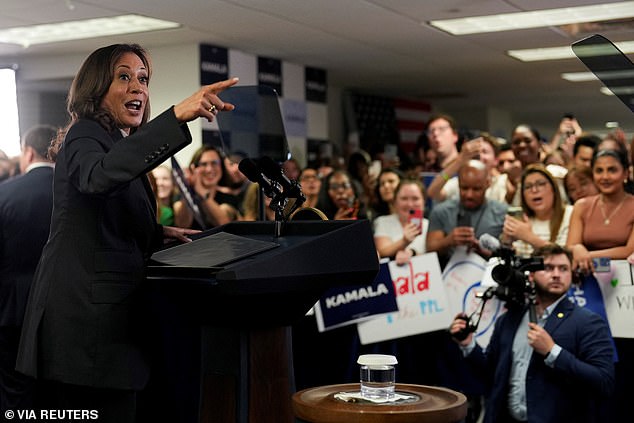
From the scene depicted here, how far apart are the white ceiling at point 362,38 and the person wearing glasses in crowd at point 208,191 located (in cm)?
124

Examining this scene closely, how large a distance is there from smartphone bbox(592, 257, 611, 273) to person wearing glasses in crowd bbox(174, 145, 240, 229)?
2283 millimetres

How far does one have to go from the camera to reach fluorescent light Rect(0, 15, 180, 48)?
7.23 metres

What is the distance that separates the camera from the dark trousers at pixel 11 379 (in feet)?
11.6

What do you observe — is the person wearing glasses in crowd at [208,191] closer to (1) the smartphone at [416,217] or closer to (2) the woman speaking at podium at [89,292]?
(1) the smartphone at [416,217]

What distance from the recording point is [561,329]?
11.4 ft

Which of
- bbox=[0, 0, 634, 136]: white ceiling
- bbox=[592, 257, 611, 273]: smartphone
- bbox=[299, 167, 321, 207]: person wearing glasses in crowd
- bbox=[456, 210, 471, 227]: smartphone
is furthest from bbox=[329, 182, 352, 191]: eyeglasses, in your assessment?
bbox=[592, 257, 611, 273]: smartphone

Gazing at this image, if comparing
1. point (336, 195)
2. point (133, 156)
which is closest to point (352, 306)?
point (336, 195)

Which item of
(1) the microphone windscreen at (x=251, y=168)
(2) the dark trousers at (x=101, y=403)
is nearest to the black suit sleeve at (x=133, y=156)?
(1) the microphone windscreen at (x=251, y=168)

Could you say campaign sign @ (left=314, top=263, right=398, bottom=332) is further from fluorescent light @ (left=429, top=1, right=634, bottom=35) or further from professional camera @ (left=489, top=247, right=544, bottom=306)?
fluorescent light @ (left=429, top=1, right=634, bottom=35)

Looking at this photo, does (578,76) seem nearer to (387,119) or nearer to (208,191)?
(387,119)

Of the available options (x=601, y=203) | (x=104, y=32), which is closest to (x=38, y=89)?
(x=104, y=32)

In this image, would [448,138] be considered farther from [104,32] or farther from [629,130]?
[629,130]

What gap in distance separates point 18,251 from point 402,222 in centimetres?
220

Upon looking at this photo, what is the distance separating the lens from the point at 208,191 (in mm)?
5887
